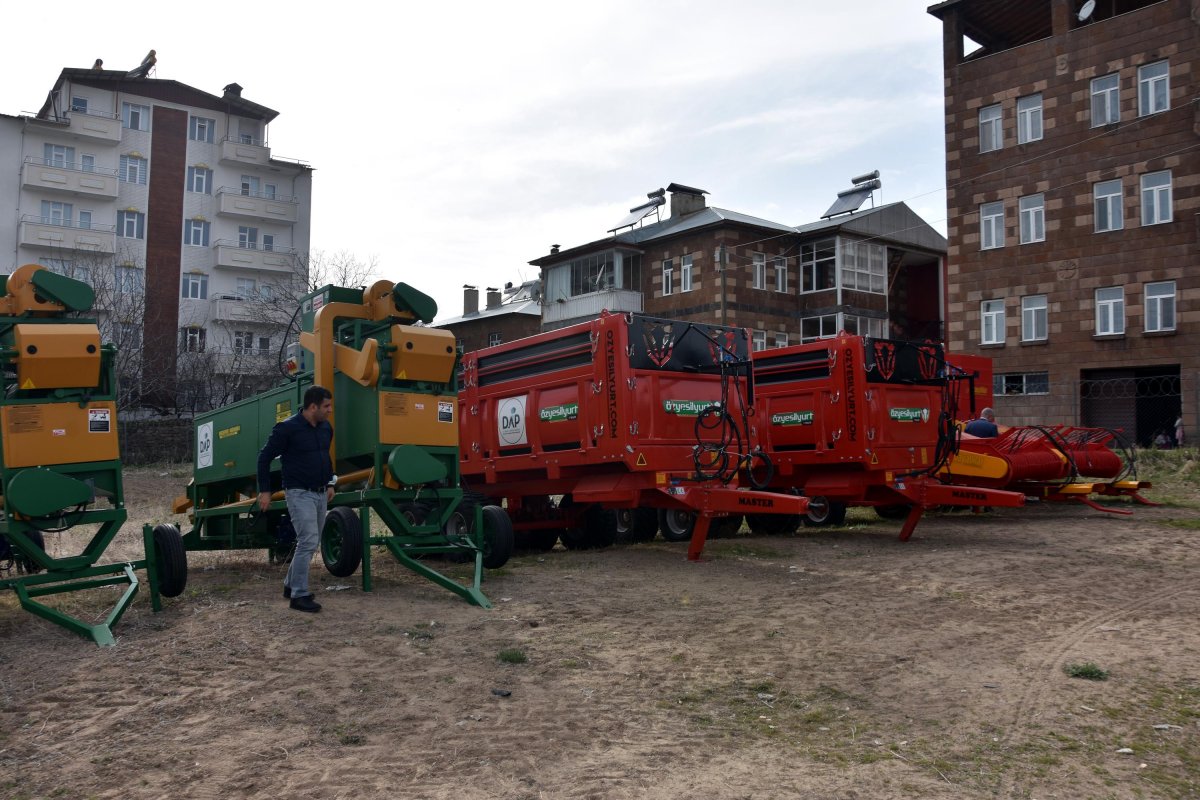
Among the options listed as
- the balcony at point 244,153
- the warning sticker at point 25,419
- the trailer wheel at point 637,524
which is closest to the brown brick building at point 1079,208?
the trailer wheel at point 637,524

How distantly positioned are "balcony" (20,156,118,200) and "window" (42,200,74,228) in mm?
692

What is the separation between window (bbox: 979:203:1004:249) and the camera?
94.2 ft

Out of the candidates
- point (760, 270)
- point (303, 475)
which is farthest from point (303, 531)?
point (760, 270)

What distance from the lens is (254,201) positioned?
1889 inches

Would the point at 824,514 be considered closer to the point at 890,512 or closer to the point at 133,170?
the point at 890,512

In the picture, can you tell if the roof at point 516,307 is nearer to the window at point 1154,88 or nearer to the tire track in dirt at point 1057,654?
the window at point 1154,88

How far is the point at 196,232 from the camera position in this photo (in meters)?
46.9

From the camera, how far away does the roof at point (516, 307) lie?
48.5 metres

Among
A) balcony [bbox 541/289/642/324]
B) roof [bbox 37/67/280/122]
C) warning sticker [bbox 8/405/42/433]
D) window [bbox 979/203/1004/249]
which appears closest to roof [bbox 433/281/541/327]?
balcony [bbox 541/289/642/324]

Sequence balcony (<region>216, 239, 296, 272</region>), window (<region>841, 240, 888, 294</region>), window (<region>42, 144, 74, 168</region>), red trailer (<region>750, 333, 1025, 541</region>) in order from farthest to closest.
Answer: balcony (<region>216, 239, 296, 272</region>) < window (<region>42, 144, 74, 168</region>) < window (<region>841, 240, 888, 294</region>) < red trailer (<region>750, 333, 1025, 541</region>)

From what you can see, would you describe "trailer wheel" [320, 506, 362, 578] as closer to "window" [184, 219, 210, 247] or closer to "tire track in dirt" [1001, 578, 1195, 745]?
"tire track in dirt" [1001, 578, 1195, 745]

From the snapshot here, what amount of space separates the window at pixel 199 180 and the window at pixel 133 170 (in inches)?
79.0

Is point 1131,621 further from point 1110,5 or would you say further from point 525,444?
point 1110,5

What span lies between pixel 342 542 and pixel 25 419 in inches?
104
